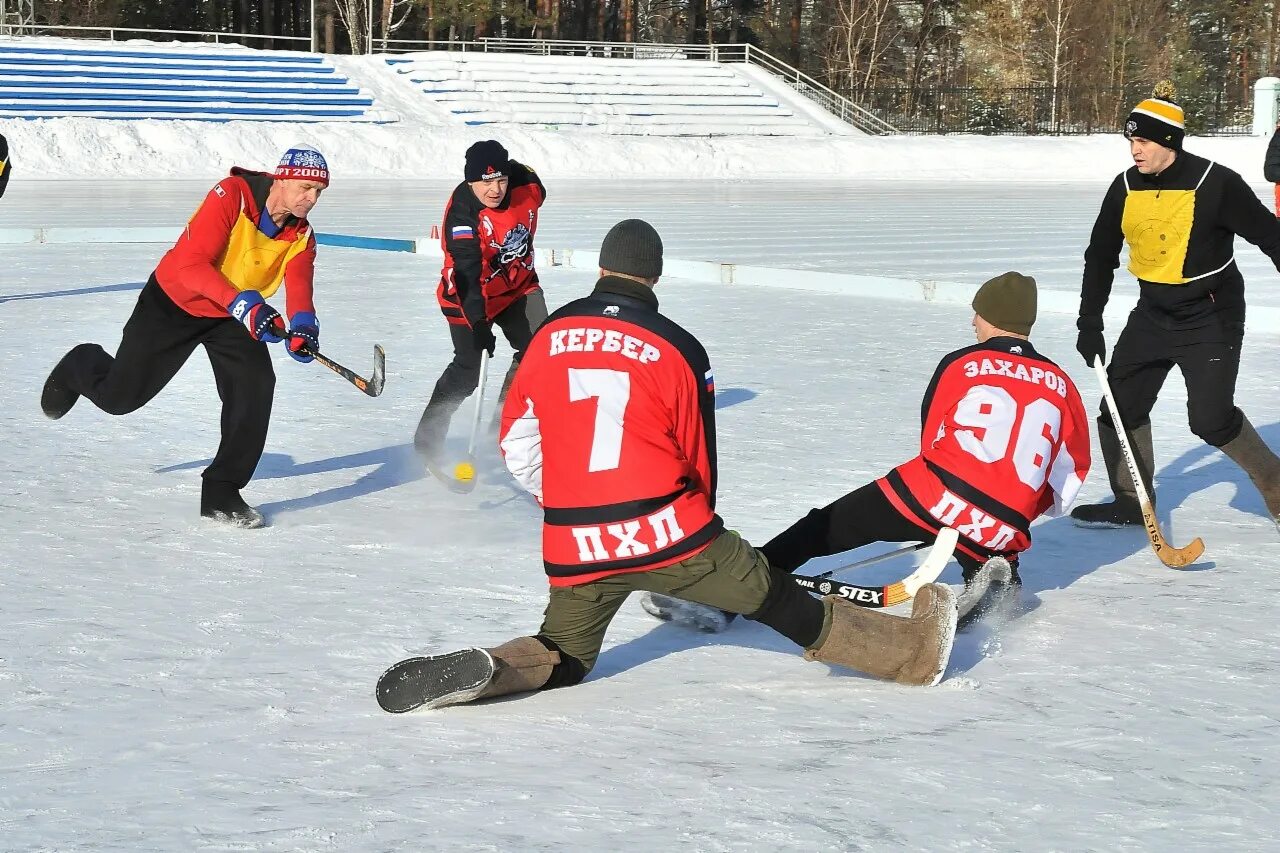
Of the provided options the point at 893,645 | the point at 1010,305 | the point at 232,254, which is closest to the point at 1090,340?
the point at 1010,305

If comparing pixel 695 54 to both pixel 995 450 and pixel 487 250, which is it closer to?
pixel 487 250

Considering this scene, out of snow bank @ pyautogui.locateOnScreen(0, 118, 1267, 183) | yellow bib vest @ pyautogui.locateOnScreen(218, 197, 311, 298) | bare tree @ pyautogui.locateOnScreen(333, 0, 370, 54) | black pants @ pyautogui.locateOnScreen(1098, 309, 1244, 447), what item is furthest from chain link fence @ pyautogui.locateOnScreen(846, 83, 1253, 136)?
yellow bib vest @ pyautogui.locateOnScreen(218, 197, 311, 298)

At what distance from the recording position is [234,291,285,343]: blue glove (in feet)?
17.4

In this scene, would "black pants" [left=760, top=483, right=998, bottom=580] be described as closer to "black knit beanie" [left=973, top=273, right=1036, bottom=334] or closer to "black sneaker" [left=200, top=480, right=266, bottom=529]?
"black knit beanie" [left=973, top=273, right=1036, bottom=334]

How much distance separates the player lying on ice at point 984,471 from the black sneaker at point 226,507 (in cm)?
170

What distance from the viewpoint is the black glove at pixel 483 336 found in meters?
6.45

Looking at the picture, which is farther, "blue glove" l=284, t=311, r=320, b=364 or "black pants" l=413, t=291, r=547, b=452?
"black pants" l=413, t=291, r=547, b=452

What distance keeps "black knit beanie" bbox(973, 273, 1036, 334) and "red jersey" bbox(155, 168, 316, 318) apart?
240 cm

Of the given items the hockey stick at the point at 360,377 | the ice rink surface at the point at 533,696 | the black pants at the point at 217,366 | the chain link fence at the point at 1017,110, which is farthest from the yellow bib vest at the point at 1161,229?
the chain link fence at the point at 1017,110

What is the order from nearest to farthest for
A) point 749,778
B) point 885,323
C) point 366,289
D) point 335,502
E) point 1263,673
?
point 749,778, point 1263,673, point 335,502, point 885,323, point 366,289

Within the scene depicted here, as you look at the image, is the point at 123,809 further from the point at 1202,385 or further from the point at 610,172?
the point at 610,172

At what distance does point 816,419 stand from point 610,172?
24683 millimetres

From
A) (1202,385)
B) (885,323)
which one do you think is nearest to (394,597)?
(1202,385)

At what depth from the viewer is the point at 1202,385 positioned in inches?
214
